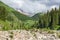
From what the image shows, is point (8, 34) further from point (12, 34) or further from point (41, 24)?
point (41, 24)

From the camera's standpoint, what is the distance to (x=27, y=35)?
20.1 metres

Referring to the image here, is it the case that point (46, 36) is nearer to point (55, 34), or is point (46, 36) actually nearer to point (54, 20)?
point (55, 34)

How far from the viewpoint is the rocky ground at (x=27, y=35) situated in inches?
739

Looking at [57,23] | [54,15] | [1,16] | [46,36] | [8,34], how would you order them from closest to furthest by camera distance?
[8,34] → [46,36] → [1,16] → [57,23] → [54,15]

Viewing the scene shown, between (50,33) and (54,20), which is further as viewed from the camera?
(54,20)

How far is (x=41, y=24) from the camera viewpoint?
470ft

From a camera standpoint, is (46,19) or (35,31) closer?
(35,31)

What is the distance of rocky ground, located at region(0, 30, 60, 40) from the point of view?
739 inches

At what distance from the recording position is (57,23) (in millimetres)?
129625

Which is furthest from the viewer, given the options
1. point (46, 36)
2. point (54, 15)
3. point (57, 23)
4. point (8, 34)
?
point (54, 15)

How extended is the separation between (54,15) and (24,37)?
122121 mm

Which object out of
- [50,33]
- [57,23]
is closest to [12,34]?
[50,33]

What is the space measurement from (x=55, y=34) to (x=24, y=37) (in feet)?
14.6

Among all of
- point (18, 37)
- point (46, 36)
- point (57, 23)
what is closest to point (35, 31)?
point (46, 36)
